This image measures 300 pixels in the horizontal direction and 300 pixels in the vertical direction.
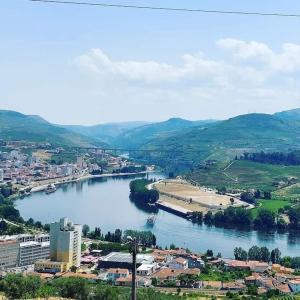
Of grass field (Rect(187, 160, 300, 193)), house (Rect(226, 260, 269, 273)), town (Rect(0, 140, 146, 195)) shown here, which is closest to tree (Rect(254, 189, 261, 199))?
grass field (Rect(187, 160, 300, 193))

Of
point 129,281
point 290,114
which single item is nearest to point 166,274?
point 129,281

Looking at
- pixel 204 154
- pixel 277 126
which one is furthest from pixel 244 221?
pixel 277 126

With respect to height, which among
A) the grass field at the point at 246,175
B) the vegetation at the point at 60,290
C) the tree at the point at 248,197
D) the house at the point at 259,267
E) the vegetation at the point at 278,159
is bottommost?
the house at the point at 259,267

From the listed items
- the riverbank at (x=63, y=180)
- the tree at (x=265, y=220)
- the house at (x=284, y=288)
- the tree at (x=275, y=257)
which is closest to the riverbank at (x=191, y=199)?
the tree at (x=265, y=220)

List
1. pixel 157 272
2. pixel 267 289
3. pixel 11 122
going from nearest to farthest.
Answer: pixel 267 289
pixel 157 272
pixel 11 122

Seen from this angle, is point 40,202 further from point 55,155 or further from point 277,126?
point 277,126

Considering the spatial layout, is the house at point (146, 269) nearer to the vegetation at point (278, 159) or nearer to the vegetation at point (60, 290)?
the vegetation at point (60, 290)
